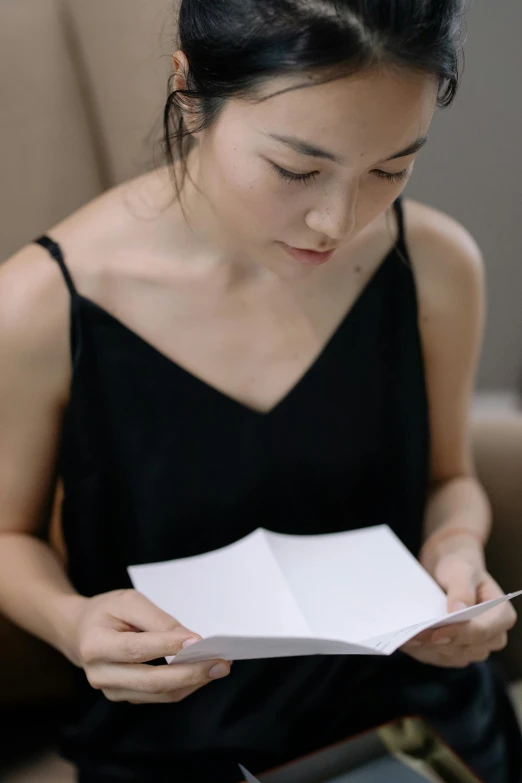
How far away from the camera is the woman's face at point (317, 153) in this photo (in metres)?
0.61

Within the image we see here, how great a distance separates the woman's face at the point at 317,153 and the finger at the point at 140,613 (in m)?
0.31

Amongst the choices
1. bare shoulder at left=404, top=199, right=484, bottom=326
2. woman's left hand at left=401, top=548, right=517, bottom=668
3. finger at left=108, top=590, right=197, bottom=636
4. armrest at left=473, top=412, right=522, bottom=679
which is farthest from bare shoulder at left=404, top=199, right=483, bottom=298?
finger at left=108, top=590, right=197, bottom=636

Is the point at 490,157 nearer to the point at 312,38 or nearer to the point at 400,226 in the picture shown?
the point at 400,226

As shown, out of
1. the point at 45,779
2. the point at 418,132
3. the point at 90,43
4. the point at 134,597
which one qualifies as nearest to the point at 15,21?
the point at 90,43

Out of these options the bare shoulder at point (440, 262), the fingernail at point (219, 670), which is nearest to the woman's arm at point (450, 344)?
the bare shoulder at point (440, 262)

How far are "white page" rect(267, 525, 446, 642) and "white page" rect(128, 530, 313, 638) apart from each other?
0.01 metres

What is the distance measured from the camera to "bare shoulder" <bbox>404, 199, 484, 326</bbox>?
919mm

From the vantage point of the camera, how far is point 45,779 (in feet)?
2.79

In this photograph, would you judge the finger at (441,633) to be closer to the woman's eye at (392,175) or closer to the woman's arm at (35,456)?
the woman's arm at (35,456)

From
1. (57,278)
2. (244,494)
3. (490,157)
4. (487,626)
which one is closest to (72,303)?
(57,278)

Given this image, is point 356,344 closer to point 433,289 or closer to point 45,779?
point 433,289

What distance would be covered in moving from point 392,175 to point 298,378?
269 mm

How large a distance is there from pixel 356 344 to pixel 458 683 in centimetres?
36

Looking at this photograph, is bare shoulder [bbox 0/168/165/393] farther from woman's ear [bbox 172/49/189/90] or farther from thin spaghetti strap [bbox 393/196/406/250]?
thin spaghetti strap [bbox 393/196/406/250]
